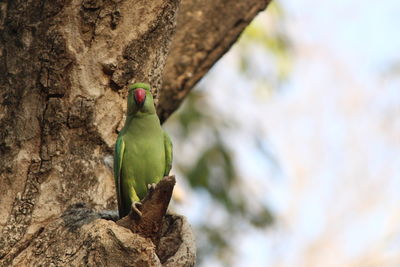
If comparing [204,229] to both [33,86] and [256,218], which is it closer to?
[256,218]

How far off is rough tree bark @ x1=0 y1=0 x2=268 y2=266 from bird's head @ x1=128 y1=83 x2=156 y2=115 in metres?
0.30

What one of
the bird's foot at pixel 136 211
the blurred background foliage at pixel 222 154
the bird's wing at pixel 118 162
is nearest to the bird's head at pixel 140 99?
the bird's wing at pixel 118 162

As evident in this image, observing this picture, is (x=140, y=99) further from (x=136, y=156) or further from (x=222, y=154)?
(x=222, y=154)

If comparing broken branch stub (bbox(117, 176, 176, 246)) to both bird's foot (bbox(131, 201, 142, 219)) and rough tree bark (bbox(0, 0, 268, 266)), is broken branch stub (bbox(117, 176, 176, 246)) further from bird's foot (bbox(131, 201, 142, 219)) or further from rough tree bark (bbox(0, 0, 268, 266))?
rough tree bark (bbox(0, 0, 268, 266))

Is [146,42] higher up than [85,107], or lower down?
higher up

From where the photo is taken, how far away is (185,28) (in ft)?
17.2

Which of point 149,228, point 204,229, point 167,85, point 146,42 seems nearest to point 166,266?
point 149,228

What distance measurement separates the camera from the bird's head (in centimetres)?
363

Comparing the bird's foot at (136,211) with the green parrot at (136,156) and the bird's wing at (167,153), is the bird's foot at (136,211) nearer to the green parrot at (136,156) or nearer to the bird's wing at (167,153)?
the green parrot at (136,156)

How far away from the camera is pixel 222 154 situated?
9.80 meters

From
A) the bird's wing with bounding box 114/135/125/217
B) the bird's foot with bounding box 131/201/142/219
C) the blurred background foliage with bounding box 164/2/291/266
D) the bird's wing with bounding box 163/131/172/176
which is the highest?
the blurred background foliage with bounding box 164/2/291/266

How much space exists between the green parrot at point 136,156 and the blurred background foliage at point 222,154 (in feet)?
19.0

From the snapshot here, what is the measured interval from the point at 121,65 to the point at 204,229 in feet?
22.8

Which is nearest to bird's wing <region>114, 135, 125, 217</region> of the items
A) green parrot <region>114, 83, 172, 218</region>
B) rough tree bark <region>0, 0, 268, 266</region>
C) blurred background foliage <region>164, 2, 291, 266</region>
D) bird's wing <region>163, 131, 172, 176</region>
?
green parrot <region>114, 83, 172, 218</region>
